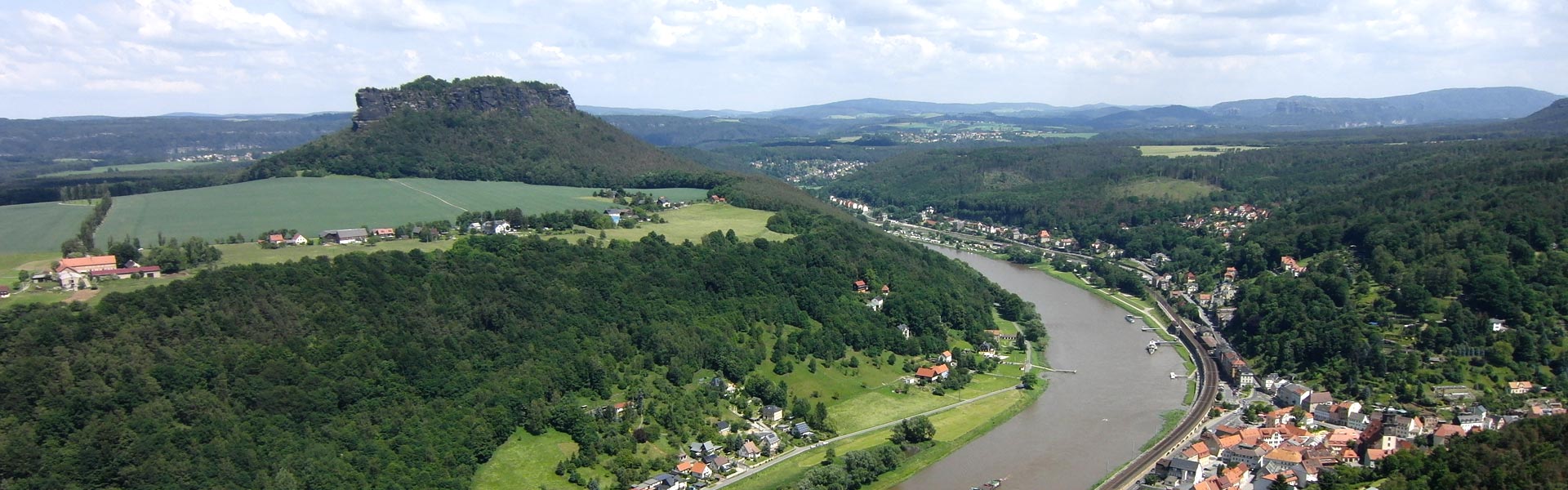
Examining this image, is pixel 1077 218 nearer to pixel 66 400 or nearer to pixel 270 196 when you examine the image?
pixel 270 196

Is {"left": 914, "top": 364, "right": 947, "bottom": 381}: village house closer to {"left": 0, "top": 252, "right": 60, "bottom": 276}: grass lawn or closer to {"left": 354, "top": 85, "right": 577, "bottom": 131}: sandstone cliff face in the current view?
{"left": 0, "top": 252, "right": 60, "bottom": 276}: grass lawn

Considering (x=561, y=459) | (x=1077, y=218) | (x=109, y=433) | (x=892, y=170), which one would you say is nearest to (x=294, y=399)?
(x=109, y=433)

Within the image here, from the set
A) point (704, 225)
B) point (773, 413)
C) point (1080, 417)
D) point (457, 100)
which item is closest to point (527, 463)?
point (773, 413)

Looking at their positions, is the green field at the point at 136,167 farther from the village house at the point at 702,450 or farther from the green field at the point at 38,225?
the village house at the point at 702,450

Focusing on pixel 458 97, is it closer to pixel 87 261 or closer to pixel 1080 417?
pixel 87 261

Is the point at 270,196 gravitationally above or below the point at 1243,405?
above

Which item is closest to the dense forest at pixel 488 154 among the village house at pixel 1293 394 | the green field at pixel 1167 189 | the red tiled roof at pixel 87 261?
the red tiled roof at pixel 87 261
